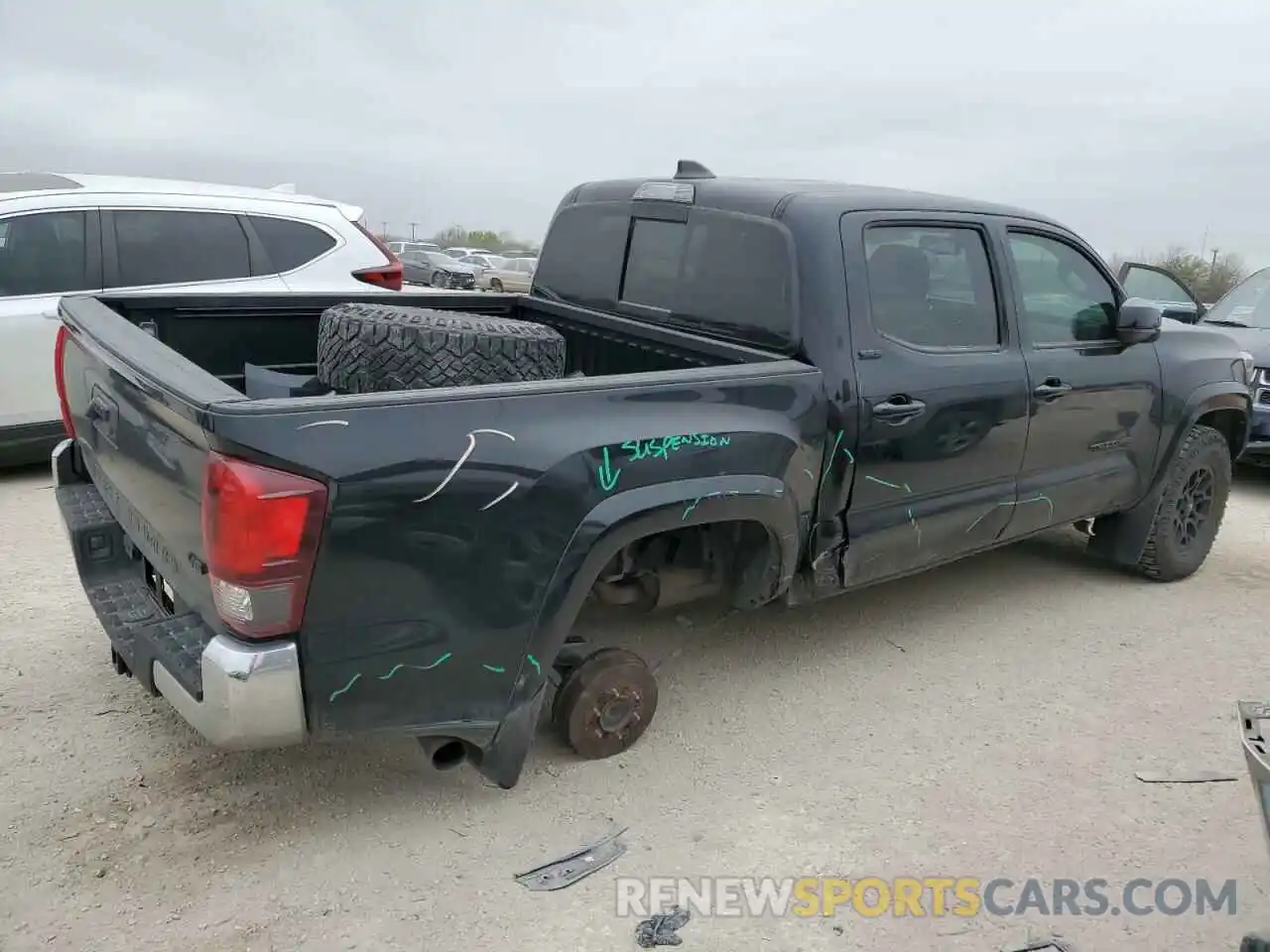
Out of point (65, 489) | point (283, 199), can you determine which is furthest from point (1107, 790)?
point (283, 199)

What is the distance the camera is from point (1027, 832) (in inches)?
118

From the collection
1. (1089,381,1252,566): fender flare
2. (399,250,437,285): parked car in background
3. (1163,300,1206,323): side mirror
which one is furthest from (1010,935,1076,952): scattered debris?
(399,250,437,285): parked car in background

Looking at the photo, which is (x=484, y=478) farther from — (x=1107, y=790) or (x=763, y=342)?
(x=1107, y=790)

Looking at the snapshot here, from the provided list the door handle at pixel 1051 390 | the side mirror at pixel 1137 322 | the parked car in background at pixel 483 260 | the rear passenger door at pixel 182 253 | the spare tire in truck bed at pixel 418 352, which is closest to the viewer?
the spare tire in truck bed at pixel 418 352

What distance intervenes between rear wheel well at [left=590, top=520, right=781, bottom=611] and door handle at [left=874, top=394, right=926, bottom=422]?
2.00ft

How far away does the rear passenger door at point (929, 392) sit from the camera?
137 inches

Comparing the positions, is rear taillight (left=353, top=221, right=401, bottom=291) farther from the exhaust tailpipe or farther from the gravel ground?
the exhaust tailpipe

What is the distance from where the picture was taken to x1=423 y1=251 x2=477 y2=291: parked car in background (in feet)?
95.8

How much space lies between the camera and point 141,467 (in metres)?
2.73

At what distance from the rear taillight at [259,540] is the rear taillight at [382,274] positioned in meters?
4.81

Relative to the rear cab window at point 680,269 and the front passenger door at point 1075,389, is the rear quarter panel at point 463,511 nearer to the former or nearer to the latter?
the rear cab window at point 680,269

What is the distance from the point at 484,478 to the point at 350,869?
1139 mm

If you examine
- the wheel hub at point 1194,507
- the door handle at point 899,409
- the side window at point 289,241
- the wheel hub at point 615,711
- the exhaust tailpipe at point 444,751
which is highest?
the side window at point 289,241

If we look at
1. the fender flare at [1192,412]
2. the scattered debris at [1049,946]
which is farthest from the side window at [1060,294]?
the scattered debris at [1049,946]
